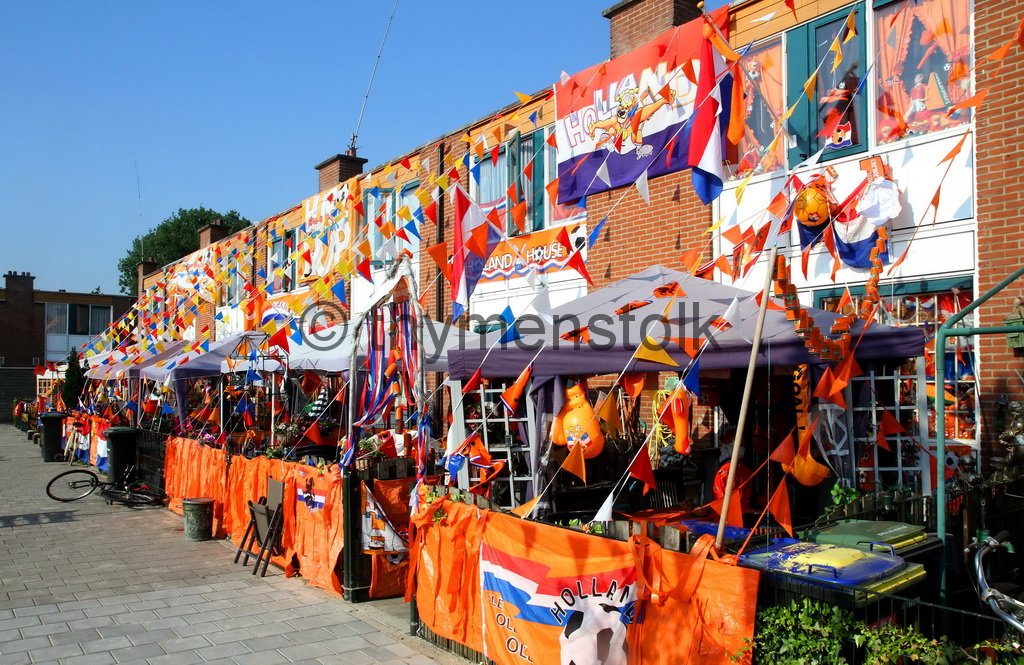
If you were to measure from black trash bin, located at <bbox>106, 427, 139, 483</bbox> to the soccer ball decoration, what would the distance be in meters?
13.5

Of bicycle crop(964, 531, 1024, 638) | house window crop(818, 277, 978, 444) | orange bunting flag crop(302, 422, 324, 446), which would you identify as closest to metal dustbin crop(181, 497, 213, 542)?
orange bunting flag crop(302, 422, 324, 446)

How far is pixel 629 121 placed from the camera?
10.7 m

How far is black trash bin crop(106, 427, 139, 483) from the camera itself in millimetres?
15844

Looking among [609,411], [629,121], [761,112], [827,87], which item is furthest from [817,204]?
[609,411]

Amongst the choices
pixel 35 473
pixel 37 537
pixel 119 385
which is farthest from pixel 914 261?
pixel 119 385

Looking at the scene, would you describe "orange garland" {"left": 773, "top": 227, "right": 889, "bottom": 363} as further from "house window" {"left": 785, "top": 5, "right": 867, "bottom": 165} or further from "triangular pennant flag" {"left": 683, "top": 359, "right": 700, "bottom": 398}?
"house window" {"left": 785, "top": 5, "right": 867, "bottom": 165}

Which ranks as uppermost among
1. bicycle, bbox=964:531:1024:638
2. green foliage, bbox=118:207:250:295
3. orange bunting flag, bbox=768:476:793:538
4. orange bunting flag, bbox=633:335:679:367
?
green foliage, bbox=118:207:250:295

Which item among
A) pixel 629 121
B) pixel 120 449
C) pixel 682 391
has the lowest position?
pixel 120 449

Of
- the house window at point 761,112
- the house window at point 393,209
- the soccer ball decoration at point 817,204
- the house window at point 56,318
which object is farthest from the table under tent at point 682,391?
the house window at point 56,318

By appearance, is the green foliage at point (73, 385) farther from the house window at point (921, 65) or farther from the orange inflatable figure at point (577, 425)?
the house window at point (921, 65)

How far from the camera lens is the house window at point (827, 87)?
29.5 ft

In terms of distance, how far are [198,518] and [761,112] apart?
9.54 metres

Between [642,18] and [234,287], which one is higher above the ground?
[642,18]

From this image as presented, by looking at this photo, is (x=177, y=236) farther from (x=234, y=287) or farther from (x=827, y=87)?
(x=827, y=87)
